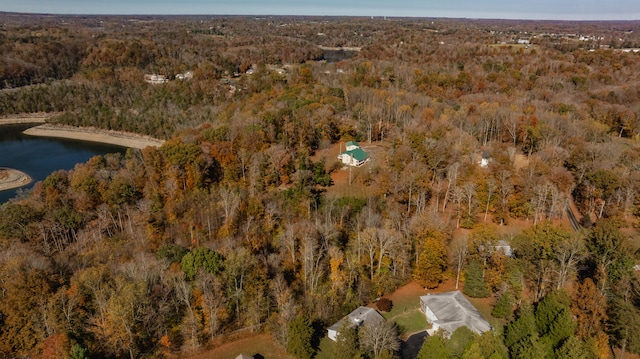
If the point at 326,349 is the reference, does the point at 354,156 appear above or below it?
above

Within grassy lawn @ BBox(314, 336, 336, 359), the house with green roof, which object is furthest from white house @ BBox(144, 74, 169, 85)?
grassy lawn @ BBox(314, 336, 336, 359)

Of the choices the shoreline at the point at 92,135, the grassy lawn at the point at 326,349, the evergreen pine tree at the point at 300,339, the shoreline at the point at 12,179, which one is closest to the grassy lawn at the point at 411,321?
the grassy lawn at the point at 326,349

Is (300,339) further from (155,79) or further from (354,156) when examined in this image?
(155,79)

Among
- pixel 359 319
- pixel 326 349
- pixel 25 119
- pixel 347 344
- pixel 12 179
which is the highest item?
pixel 347 344

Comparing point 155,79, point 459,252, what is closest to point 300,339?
point 459,252

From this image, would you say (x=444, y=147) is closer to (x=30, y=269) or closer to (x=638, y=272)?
(x=638, y=272)

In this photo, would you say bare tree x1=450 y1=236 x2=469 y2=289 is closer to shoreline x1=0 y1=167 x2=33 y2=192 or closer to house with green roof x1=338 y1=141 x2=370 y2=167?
house with green roof x1=338 y1=141 x2=370 y2=167
